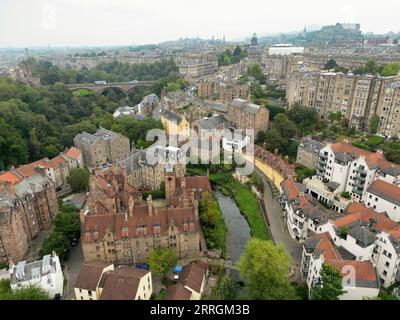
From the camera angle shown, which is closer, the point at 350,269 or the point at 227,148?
the point at 350,269

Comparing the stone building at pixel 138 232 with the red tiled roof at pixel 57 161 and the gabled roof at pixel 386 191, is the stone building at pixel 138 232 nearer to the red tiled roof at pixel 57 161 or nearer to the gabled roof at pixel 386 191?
the red tiled roof at pixel 57 161

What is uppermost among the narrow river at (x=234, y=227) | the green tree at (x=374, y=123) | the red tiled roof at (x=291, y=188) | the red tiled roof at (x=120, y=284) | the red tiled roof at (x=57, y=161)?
the green tree at (x=374, y=123)

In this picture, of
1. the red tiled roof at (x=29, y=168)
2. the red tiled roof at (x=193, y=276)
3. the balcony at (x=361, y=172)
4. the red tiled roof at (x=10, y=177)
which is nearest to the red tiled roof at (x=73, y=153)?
the red tiled roof at (x=29, y=168)

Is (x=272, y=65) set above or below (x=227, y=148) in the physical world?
above

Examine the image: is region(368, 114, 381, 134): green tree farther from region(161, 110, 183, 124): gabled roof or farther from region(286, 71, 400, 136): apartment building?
region(161, 110, 183, 124): gabled roof

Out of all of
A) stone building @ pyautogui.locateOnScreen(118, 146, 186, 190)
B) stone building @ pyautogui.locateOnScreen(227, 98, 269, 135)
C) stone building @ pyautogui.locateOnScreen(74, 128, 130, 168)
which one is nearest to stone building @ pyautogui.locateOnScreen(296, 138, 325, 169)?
stone building @ pyautogui.locateOnScreen(227, 98, 269, 135)
